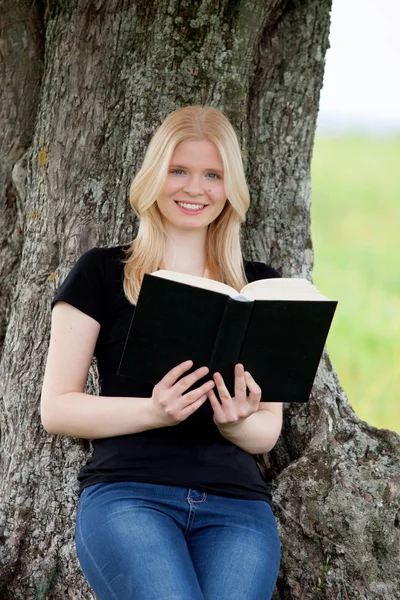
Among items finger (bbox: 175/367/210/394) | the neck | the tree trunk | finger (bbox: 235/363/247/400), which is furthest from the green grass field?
finger (bbox: 175/367/210/394)

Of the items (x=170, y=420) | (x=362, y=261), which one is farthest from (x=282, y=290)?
(x=362, y=261)

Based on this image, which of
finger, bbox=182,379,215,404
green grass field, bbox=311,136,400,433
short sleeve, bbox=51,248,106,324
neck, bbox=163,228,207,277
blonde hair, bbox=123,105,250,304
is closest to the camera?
finger, bbox=182,379,215,404

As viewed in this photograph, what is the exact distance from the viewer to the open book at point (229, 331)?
2.33 m

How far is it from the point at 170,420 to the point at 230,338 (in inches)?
12.6

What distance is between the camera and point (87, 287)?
8.93 ft

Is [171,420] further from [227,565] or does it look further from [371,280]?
[371,280]

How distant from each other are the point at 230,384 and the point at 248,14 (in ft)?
4.91

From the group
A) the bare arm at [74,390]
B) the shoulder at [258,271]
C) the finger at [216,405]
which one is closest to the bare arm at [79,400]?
the bare arm at [74,390]

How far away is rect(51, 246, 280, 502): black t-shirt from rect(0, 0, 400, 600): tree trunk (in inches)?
17.9

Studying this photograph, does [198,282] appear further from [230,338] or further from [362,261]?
[362,261]

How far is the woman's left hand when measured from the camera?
7.98ft

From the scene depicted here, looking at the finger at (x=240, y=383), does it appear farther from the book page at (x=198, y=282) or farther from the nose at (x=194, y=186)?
the nose at (x=194, y=186)

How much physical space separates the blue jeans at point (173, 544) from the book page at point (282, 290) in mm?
619

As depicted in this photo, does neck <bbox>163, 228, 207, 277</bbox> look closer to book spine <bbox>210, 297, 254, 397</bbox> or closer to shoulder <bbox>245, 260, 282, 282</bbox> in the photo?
shoulder <bbox>245, 260, 282, 282</bbox>
